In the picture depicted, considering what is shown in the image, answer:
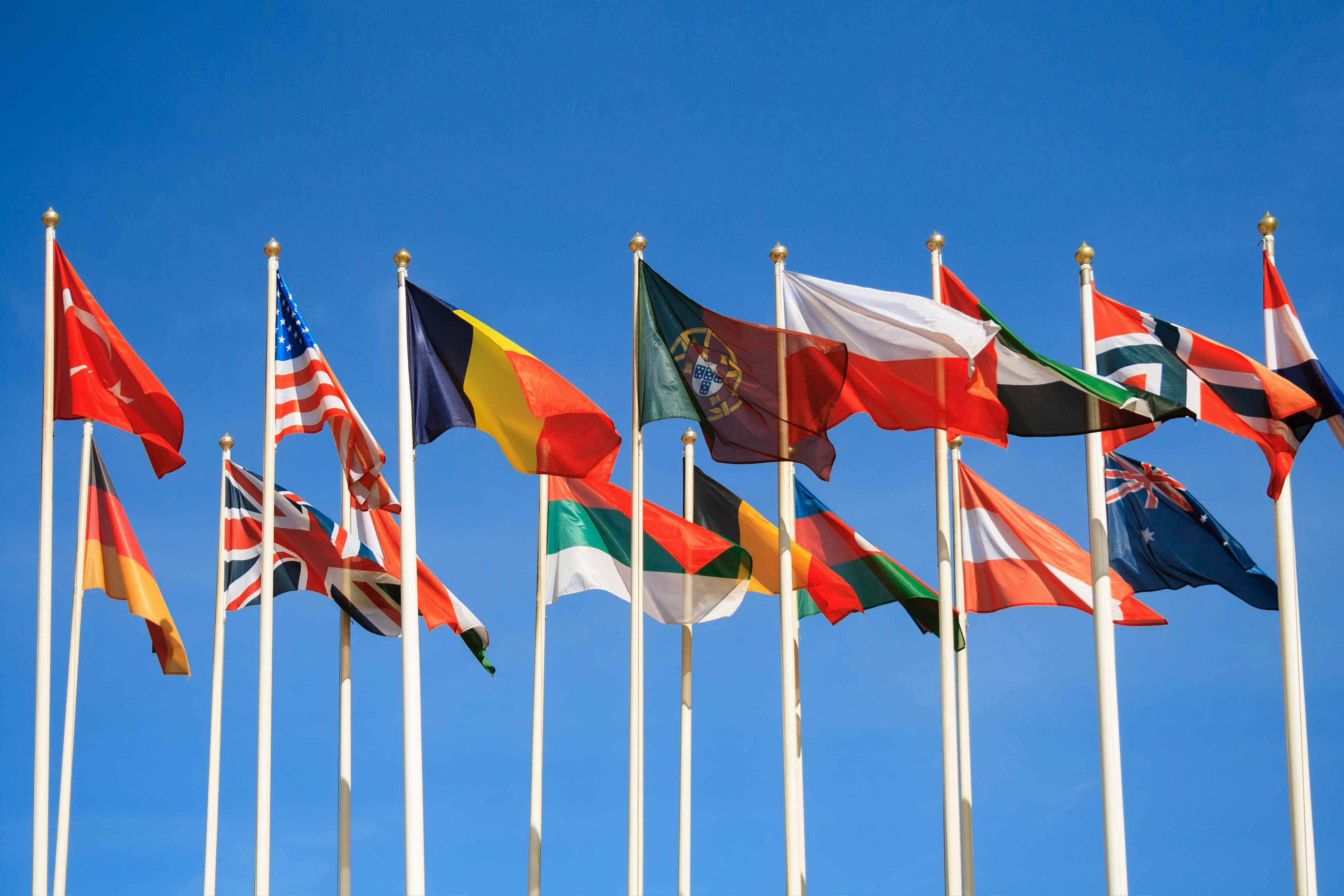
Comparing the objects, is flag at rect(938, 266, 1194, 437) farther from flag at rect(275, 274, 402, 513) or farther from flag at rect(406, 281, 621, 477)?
flag at rect(275, 274, 402, 513)

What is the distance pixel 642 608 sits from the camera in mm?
24000

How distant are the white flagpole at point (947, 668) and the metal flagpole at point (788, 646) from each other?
2.15 meters

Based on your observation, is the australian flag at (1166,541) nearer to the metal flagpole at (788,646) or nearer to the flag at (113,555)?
the metal flagpole at (788,646)

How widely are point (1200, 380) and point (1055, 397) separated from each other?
2775 mm

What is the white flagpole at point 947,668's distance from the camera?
22.8 meters

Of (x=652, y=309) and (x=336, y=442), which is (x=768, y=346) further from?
(x=336, y=442)

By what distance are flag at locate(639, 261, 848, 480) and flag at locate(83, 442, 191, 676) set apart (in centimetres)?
961

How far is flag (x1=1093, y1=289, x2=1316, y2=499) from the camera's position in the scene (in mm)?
23438

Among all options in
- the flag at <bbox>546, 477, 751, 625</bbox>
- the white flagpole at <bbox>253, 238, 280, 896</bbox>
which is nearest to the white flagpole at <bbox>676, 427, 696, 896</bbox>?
the flag at <bbox>546, 477, 751, 625</bbox>

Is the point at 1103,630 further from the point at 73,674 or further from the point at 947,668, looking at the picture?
the point at 73,674

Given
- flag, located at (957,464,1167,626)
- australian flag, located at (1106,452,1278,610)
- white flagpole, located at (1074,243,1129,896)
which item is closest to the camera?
white flagpole, located at (1074,243,1129,896)

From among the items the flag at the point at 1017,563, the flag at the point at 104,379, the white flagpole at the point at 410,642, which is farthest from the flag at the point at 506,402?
the flag at the point at 1017,563

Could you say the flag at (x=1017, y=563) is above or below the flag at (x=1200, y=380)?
below

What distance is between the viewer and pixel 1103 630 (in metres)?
22.1
